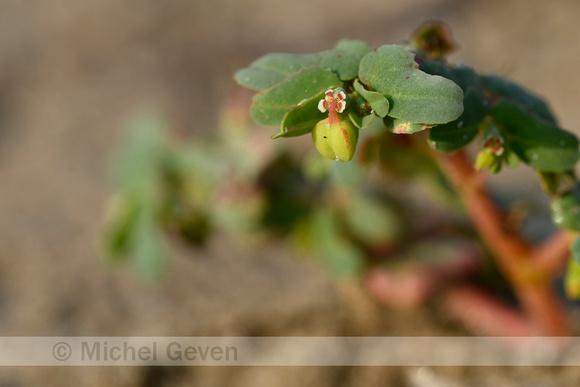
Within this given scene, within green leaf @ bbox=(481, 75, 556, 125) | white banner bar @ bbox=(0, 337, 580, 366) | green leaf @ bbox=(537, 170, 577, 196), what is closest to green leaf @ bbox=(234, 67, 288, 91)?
green leaf @ bbox=(481, 75, 556, 125)

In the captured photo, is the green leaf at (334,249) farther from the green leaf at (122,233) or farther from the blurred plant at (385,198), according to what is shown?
the green leaf at (122,233)

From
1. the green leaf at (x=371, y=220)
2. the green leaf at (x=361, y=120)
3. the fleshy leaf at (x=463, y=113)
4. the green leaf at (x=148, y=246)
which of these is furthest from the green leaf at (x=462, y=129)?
the green leaf at (x=148, y=246)

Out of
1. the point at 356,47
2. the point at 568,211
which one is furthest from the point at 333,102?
the point at 568,211

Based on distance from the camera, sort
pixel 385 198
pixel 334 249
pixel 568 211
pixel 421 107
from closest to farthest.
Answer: pixel 421 107 → pixel 568 211 → pixel 334 249 → pixel 385 198

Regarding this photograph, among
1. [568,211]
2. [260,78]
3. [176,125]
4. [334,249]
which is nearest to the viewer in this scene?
[260,78]

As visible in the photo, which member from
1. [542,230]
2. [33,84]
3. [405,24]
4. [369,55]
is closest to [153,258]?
[369,55]

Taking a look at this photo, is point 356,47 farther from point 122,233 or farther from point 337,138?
point 122,233

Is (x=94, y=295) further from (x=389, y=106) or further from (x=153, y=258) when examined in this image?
(x=389, y=106)
